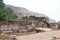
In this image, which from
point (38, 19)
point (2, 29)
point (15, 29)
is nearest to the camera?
point (2, 29)

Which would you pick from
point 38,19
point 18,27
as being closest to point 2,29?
point 18,27

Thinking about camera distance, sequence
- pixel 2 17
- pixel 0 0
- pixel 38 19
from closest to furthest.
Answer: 1. pixel 2 17
2. pixel 38 19
3. pixel 0 0

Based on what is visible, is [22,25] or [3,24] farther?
[22,25]

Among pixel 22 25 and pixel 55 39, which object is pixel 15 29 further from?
pixel 55 39

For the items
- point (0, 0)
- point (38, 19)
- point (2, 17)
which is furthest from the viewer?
point (0, 0)

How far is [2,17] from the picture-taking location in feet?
61.7

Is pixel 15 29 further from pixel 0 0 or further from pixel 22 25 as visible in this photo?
pixel 0 0

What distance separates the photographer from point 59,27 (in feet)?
47.5

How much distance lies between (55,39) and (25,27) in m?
7.62

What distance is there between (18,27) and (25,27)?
2.65 feet

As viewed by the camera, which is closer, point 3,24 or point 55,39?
point 55,39

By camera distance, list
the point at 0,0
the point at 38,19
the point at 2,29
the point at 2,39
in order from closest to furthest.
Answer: the point at 2,39 → the point at 2,29 → the point at 38,19 → the point at 0,0

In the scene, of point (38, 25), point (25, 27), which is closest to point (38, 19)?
point (38, 25)

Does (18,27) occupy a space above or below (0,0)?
below
